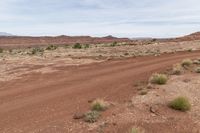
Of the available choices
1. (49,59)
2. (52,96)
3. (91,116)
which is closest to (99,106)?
(91,116)

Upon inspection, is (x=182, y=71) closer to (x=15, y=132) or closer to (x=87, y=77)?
(x=87, y=77)

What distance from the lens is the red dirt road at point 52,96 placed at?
33.2ft

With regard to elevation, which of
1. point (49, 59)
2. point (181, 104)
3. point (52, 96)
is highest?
point (181, 104)

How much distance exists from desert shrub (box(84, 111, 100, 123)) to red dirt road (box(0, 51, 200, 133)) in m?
0.55

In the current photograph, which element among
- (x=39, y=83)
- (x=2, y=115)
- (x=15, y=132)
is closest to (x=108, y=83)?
(x=39, y=83)

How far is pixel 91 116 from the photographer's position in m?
10.2

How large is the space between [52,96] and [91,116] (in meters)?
4.09

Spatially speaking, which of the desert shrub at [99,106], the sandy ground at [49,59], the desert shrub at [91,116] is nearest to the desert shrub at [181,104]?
the desert shrub at [99,106]

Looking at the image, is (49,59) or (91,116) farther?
(49,59)

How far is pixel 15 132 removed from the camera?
938cm

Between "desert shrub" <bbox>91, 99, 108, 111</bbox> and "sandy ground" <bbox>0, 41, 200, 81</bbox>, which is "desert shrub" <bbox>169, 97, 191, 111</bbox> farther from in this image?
"sandy ground" <bbox>0, 41, 200, 81</bbox>

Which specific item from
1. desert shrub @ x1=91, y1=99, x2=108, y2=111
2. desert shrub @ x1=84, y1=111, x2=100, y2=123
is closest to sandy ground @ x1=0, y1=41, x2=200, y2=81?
desert shrub @ x1=91, y1=99, x2=108, y2=111

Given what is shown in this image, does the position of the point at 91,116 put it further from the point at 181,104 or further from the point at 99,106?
the point at 181,104

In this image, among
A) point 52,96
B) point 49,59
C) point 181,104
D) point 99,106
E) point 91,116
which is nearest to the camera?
point 91,116
